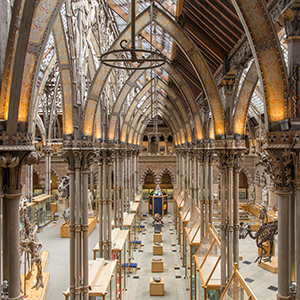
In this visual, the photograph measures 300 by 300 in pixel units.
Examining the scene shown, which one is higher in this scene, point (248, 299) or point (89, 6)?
point (89, 6)

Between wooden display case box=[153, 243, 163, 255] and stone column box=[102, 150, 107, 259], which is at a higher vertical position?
stone column box=[102, 150, 107, 259]

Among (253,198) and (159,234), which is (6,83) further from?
(253,198)

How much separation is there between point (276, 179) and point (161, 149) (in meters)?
31.1

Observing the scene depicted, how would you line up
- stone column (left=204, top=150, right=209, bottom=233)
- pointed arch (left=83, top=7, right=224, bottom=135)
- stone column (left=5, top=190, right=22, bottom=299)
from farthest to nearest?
stone column (left=204, top=150, right=209, bottom=233) → pointed arch (left=83, top=7, right=224, bottom=135) → stone column (left=5, top=190, right=22, bottom=299)

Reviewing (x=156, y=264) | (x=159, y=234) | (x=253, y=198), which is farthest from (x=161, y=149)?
(x=156, y=264)

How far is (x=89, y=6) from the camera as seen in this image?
23.7ft

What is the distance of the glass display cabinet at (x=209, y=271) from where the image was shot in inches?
275

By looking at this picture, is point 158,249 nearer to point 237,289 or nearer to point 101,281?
point 101,281

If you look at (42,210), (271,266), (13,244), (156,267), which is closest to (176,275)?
(156,267)

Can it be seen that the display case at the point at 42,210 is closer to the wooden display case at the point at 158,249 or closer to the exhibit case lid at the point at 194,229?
the wooden display case at the point at 158,249

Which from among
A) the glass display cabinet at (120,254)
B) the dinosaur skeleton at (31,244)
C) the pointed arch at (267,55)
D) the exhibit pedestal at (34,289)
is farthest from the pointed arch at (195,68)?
the exhibit pedestal at (34,289)

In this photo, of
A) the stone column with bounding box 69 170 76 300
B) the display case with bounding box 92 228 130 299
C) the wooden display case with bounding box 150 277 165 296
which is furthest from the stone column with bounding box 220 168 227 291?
the wooden display case with bounding box 150 277 165 296

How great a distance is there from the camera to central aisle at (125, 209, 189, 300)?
11624 millimetres

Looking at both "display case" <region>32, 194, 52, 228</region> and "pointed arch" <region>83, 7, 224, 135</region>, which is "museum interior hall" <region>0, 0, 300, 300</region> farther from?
"display case" <region>32, 194, 52, 228</region>
